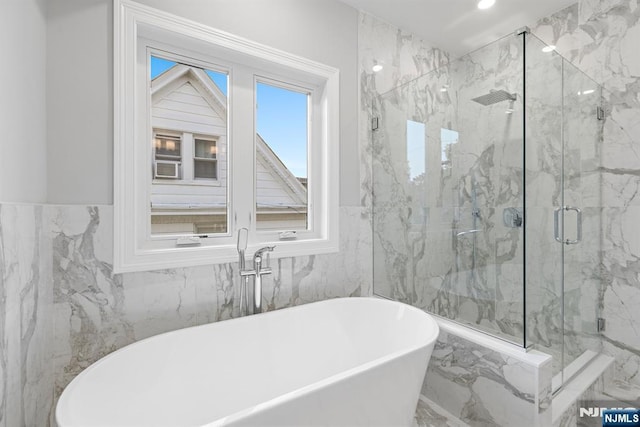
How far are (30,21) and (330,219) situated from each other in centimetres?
174

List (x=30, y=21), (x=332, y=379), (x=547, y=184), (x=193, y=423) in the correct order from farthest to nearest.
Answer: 1. (x=547, y=184)
2. (x=193, y=423)
3. (x=30, y=21)
4. (x=332, y=379)

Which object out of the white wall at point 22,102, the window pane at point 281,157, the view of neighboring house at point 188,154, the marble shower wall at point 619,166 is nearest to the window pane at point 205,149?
the view of neighboring house at point 188,154

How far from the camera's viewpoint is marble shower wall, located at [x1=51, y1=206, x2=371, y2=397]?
4.55 ft

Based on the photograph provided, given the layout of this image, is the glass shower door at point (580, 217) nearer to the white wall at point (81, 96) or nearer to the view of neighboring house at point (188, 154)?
the view of neighboring house at point (188, 154)

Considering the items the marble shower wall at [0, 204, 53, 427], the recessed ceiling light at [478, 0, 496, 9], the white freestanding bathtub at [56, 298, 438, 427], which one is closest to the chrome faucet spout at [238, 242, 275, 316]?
the white freestanding bathtub at [56, 298, 438, 427]

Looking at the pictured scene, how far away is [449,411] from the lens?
1821 mm

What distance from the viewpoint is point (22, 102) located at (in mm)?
1154

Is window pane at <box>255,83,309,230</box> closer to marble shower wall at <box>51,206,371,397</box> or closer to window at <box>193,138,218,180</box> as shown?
window at <box>193,138,218,180</box>

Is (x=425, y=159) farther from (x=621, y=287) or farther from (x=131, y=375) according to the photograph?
(x=131, y=375)

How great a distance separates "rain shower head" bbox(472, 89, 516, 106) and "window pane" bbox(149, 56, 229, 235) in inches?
66.7

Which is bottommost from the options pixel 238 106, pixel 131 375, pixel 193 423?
pixel 193 423

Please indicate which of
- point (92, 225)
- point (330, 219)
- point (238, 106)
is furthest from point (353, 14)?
point (92, 225)

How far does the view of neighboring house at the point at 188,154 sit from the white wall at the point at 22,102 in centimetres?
49

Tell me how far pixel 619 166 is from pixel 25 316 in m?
3.31
